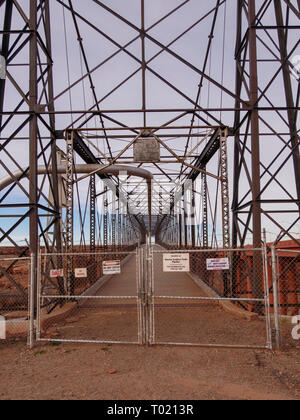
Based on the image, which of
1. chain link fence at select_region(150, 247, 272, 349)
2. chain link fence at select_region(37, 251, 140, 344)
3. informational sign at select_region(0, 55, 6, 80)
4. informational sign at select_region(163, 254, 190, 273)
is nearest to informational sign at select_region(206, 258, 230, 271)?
chain link fence at select_region(150, 247, 272, 349)

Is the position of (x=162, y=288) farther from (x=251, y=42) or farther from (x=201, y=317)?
(x=251, y=42)

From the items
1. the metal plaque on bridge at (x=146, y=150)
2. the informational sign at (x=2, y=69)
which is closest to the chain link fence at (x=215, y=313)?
the metal plaque on bridge at (x=146, y=150)

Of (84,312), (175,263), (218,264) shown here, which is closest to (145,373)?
(175,263)

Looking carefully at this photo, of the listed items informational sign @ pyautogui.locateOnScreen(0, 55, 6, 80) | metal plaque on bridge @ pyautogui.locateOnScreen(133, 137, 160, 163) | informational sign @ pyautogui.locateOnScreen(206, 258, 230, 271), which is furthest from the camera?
metal plaque on bridge @ pyautogui.locateOnScreen(133, 137, 160, 163)

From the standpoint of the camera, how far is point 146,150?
13.0 metres

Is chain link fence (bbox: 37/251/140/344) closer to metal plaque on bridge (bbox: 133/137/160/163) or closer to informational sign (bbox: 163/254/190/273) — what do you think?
informational sign (bbox: 163/254/190/273)

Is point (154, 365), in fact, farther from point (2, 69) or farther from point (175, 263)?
point (2, 69)

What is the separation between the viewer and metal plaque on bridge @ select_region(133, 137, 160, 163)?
511 inches

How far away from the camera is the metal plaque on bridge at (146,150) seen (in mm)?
12977

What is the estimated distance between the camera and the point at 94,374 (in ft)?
18.5

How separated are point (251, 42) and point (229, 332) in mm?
8483

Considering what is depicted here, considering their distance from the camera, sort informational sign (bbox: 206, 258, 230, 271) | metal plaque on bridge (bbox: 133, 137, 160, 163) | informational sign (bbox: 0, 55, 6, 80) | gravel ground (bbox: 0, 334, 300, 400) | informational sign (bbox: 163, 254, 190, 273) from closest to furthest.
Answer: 1. gravel ground (bbox: 0, 334, 300, 400)
2. informational sign (bbox: 163, 254, 190, 273)
3. informational sign (bbox: 206, 258, 230, 271)
4. informational sign (bbox: 0, 55, 6, 80)
5. metal plaque on bridge (bbox: 133, 137, 160, 163)

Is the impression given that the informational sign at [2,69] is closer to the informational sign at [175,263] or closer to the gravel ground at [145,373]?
the informational sign at [175,263]

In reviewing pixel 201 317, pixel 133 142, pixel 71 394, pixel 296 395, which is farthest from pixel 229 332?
pixel 133 142
